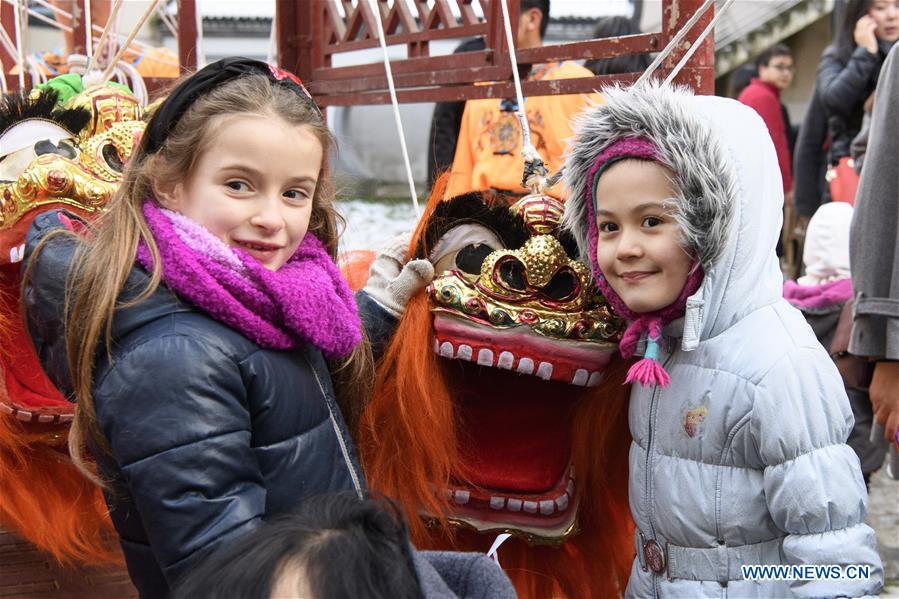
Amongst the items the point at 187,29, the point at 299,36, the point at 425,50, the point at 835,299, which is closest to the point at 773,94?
the point at 835,299

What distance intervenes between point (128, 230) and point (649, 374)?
0.88 meters

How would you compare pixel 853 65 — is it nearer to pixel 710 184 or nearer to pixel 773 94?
pixel 773 94

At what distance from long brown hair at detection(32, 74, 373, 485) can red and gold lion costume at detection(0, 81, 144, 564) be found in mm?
707

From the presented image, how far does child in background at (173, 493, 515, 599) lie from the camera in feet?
3.51

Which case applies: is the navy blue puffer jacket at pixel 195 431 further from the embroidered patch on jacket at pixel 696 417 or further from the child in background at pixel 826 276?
the child in background at pixel 826 276

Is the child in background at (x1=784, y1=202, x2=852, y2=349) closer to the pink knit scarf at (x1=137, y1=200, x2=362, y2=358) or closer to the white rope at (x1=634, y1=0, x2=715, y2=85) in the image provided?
the white rope at (x1=634, y1=0, x2=715, y2=85)

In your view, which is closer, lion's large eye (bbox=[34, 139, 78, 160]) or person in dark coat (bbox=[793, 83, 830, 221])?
lion's large eye (bbox=[34, 139, 78, 160])

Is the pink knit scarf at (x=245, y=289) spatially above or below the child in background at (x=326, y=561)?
above

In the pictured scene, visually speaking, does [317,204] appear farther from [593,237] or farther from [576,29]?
[576,29]

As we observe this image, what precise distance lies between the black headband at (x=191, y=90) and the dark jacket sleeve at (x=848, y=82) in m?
3.85

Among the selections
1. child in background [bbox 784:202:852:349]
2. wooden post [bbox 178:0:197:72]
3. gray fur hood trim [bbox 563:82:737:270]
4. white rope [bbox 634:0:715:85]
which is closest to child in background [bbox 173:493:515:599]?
gray fur hood trim [bbox 563:82:737:270]

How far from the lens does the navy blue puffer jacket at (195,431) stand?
55.7 inches

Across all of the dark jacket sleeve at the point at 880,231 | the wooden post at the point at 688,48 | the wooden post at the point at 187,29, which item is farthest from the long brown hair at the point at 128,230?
the wooden post at the point at 187,29

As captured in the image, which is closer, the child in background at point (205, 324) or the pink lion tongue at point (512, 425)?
the child in background at point (205, 324)
